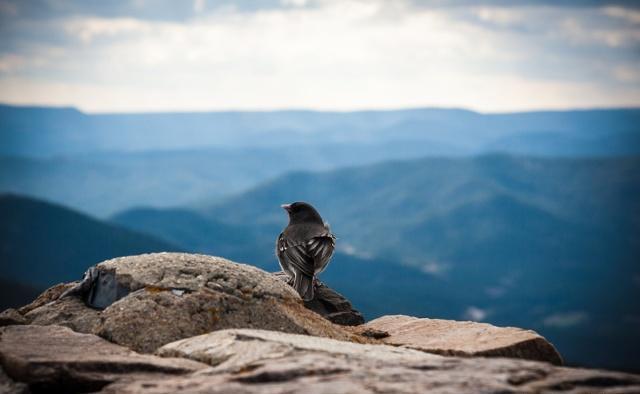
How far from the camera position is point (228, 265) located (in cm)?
1396

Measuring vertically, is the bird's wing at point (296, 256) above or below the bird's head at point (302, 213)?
below

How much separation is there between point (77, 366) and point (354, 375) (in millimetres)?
3618

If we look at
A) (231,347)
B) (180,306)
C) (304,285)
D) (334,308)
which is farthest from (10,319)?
(334,308)

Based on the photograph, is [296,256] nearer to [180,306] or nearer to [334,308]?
[334,308]

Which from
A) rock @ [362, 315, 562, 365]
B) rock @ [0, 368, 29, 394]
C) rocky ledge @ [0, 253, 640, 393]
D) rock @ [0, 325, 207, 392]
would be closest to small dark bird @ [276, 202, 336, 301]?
rocky ledge @ [0, 253, 640, 393]

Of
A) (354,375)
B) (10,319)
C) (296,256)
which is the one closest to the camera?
(354,375)

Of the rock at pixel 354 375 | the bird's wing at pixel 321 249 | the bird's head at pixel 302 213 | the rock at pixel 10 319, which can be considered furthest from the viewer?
the bird's head at pixel 302 213

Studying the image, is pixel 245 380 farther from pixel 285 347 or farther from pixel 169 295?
pixel 169 295

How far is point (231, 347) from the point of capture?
34.4 feet

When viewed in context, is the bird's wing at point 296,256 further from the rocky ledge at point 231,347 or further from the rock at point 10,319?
the rock at point 10,319

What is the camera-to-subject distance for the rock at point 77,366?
33.0ft

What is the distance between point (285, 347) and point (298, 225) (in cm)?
959

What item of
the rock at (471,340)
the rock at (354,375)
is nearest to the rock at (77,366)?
the rock at (354,375)

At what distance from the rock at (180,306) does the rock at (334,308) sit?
3.38 metres
